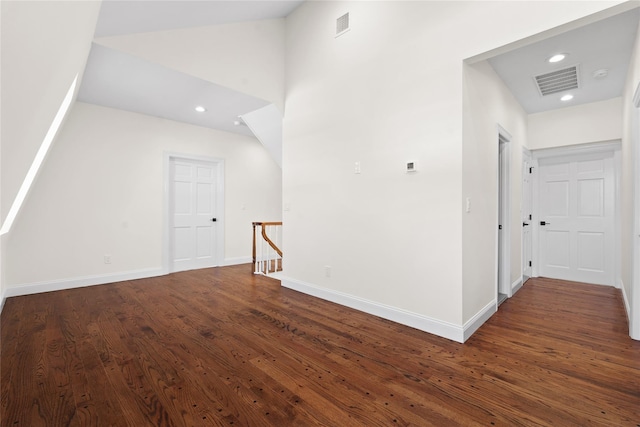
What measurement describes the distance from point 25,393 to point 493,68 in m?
4.73

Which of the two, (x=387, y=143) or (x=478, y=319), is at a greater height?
(x=387, y=143)

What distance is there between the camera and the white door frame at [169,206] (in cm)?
495

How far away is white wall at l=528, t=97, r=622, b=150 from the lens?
3971 millimetres

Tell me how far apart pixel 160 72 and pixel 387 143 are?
2648 millimetres

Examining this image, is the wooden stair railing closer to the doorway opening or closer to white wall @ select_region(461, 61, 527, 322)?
white wall @ select_region(461, 61, 527, 322)

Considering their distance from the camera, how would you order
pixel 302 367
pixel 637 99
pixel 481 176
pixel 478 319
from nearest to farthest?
pixel 302 367
pixel 637 99
pixel 478 319
pixel 481 176

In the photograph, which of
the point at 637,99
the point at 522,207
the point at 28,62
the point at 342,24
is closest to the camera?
the point at 28,62

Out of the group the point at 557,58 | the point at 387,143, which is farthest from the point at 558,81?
the point at 387,143

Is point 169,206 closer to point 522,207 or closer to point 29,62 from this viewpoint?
point 29,62

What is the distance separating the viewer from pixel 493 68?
3.13 metres

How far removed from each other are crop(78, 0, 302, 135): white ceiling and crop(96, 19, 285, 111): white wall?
71mm

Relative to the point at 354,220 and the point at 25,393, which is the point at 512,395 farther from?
the point at 25,393

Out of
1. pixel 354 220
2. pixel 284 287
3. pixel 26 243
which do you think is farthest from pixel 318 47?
pixel 26 243

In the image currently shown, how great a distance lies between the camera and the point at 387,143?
292 centimetres
